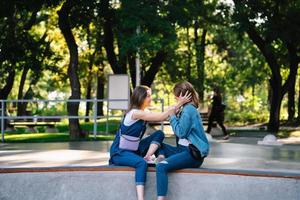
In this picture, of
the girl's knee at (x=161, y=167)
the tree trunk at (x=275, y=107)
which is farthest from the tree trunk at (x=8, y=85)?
the girl's knee at (x=161, y=167)

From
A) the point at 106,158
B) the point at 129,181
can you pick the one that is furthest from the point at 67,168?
the point at 106,158

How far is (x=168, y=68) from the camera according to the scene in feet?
131

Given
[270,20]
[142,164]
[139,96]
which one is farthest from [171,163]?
[270,20]

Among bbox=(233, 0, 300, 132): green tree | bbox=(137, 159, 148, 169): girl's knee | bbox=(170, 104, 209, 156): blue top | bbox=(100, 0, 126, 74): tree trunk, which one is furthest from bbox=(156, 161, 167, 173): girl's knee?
bbox=(233, 0, 300, 132): green tree

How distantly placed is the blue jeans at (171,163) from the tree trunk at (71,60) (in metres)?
11.0

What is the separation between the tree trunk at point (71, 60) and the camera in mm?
19094

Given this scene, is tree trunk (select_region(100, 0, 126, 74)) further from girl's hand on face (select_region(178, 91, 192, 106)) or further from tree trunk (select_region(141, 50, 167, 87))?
girl's hand on face (select_region(178, 91, 192, 106))

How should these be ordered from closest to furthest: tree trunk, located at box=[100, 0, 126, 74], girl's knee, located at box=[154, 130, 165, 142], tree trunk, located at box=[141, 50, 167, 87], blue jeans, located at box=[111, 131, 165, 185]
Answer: blue jeans, located at box=[111, 131, 165, 185] → girl's knee, located at box=[154, 130, 165, 142] → tree trunk, located at box=[100, 0, 126, 74] → tree trunk, located at box=[141, 50, 167, 87]

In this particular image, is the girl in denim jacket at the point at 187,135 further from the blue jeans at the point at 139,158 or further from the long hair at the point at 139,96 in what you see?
the long hair at the point at 139,96

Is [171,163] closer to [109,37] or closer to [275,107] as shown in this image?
[109,37]

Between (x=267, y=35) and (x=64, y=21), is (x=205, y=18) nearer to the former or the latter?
(x=267, y=35)

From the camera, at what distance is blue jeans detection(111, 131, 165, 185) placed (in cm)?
804

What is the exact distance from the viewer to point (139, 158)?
8188mm

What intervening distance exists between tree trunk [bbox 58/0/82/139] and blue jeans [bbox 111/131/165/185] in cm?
1071
